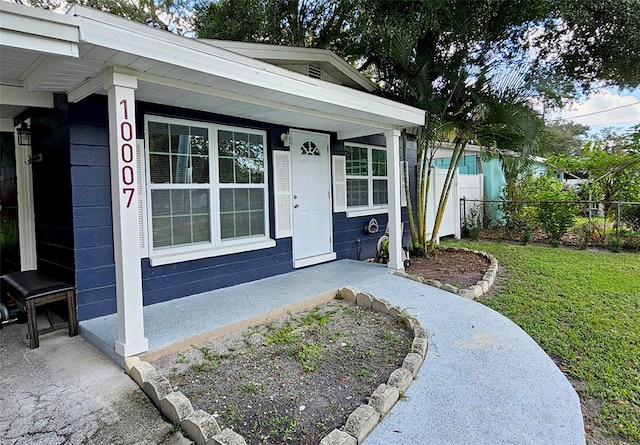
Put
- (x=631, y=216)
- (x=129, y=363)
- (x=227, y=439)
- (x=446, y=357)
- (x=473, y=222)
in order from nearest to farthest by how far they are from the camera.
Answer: (x=227, y=439), (x=129, y=363), (x=446, y=357), (x=631, y=216), (x=473, y=222)

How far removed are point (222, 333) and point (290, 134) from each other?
2.98 metres

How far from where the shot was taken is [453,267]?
5.72 meters

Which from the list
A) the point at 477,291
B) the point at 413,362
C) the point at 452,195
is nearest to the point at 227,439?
the point at 413,362

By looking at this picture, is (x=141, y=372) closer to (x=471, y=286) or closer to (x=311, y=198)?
(x=311, y=198)

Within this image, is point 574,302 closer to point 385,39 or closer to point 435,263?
point 435,263

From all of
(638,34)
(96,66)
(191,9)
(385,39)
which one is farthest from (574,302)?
(191,9)

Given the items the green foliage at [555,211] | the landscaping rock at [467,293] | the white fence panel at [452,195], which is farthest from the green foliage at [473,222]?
the landscaping rock at [467,293]

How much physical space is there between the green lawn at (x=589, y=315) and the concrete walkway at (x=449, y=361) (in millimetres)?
255

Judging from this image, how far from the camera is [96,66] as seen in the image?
2553mm

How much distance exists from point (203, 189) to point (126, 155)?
5.15 ft

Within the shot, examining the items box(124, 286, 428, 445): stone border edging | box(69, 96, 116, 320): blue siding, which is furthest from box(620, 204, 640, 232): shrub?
box(69, 96, 116, 320): blue siding

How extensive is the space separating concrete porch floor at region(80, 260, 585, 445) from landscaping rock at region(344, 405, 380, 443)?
0.04 m

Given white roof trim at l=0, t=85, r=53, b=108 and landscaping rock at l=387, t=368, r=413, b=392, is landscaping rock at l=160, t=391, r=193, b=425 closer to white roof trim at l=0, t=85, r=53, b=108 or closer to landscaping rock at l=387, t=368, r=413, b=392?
landscaping rock at l=387, t=368, r=413, b=392

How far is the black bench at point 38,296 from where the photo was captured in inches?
116
